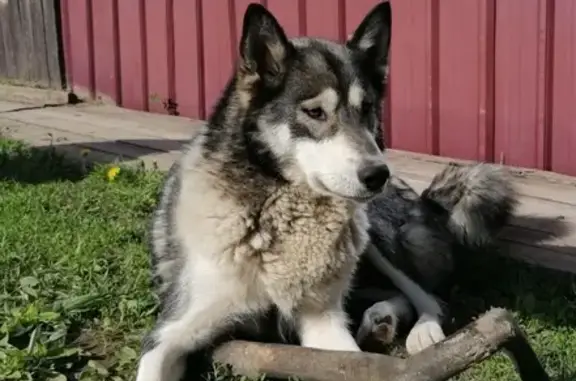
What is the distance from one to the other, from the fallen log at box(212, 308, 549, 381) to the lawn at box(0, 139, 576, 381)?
388 millimetres

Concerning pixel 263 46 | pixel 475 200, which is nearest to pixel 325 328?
pixel 263 46

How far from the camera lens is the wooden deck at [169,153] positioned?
14.2 feet

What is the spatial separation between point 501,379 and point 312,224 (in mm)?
766

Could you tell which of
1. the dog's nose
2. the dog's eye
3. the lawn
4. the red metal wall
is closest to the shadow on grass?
the lawn

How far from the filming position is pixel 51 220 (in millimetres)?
4785

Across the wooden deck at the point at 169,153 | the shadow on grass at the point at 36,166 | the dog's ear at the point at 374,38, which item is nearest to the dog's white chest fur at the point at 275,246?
the dog's ear at the point at 374,38

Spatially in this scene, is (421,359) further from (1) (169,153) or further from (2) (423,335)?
(1) (169,153)

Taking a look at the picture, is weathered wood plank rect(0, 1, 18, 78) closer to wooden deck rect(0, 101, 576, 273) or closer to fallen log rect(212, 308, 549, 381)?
wooden deck rect(0, 101, 576, 273)

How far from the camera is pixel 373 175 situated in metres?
3.10

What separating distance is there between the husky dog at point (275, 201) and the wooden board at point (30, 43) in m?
5.99

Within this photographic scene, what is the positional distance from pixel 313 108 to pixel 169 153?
10.5 feet

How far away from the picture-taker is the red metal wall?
5387 millimetres

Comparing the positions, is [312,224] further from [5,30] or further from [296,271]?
[5,30]

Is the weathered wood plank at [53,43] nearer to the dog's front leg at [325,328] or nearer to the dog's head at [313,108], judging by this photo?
the dog's head at [313,108]
